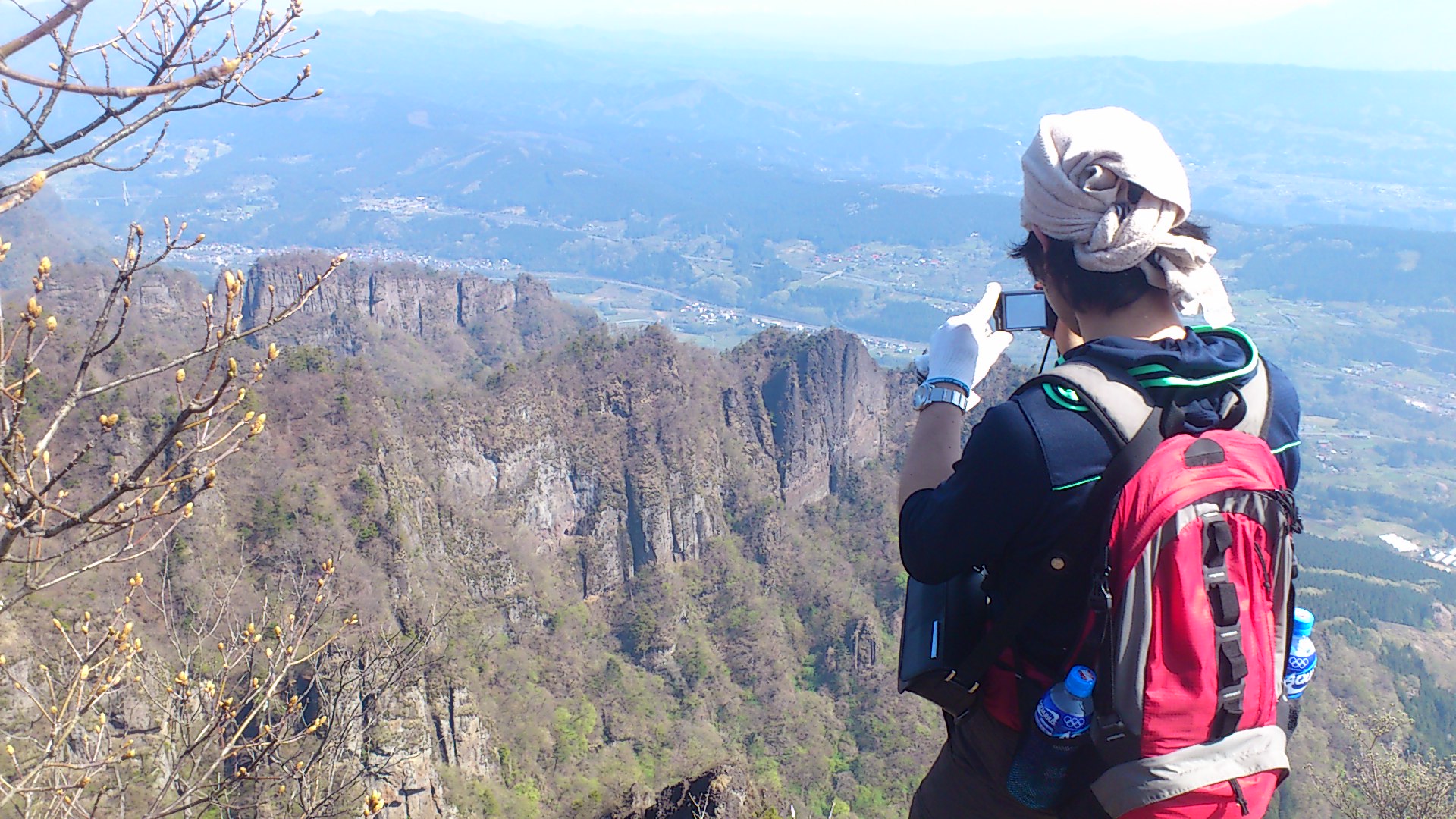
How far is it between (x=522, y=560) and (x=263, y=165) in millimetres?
147079

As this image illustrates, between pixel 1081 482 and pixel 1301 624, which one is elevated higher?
pixel 1081 482

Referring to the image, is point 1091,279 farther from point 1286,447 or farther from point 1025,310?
point 1286,447

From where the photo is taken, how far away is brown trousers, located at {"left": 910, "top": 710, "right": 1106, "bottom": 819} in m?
2.23

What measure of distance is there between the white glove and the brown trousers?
2.83 feet

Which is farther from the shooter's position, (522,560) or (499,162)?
(499,162)

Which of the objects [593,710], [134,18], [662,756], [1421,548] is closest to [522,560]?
[593,710]

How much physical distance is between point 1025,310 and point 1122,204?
0.46m

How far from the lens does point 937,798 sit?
8.09 ft

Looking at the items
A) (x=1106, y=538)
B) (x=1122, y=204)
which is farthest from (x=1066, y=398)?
(x=1122, y=204)

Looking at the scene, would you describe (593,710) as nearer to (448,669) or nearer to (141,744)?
(448,669)

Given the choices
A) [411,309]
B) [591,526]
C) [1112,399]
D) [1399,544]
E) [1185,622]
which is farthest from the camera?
[1399,544]

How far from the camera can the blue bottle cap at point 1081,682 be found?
74.5 inches

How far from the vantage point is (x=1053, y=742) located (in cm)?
198

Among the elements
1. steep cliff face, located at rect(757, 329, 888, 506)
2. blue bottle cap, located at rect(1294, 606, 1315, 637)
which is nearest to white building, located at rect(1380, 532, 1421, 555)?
steep cliff face, located at rect(757, 329, 888, 506)
